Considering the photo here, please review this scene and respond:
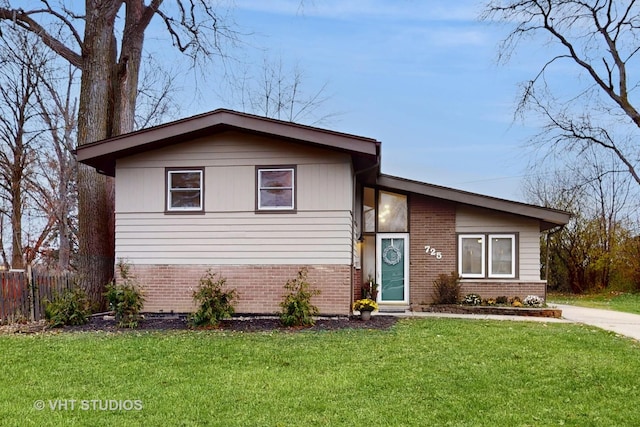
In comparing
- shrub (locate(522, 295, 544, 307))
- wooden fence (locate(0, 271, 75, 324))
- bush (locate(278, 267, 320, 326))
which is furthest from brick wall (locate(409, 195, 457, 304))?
wooden fence (locate(0, 271, 75, 324))

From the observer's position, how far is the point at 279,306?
444 inches

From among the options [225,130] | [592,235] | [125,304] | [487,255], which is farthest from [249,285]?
[592,235]

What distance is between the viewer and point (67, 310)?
1090cm

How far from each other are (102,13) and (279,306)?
9148 millimetres

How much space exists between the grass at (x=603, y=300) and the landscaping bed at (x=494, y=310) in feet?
19.5

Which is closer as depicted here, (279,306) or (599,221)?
(279,306)

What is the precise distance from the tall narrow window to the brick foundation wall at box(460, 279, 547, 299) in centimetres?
28

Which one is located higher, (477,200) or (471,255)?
(477,200)

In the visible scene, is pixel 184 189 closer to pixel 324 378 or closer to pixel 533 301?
pixel 324 378

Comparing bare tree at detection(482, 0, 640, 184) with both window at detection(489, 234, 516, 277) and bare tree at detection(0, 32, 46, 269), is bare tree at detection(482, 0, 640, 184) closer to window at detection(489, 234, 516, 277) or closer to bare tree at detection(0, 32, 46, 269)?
window at detection(489, 234, 516, 277)

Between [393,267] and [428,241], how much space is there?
116 cm

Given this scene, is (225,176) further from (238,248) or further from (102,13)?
(102,13)

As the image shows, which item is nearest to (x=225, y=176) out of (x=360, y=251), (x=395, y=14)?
(x=360, y=251)

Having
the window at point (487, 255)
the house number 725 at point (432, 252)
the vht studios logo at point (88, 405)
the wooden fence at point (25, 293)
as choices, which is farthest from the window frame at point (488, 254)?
the vht studios logo at point (88, 405)
